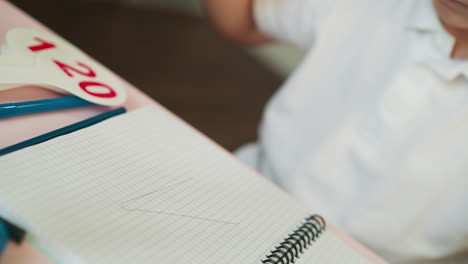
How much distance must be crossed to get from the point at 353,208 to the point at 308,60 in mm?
244

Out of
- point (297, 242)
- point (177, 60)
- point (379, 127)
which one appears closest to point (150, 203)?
point (297, 242)

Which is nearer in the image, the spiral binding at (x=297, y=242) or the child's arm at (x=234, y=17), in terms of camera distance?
the spiral binding at (x=297, y=242)

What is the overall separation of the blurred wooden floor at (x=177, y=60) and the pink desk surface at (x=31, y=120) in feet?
3.06

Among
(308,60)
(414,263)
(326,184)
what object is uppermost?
(308,60)

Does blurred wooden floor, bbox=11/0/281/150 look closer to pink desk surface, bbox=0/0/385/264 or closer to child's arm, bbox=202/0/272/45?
child's arm, bbox=202/0/272/45

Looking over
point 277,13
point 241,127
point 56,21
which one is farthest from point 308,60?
point 56,21

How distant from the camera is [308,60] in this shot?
25.5 inches

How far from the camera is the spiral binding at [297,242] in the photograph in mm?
318

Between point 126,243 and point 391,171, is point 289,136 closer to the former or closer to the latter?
point 391,171

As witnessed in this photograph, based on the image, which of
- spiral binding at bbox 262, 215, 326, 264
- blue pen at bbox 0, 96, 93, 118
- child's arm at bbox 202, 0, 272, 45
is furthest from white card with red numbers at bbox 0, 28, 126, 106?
child's arm at bbox 202, 0, 272, 45

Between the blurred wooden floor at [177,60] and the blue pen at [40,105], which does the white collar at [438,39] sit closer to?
the blue pen at [40,105]

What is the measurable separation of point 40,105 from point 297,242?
10.3 inches

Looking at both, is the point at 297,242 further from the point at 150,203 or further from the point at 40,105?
the point at 40,105

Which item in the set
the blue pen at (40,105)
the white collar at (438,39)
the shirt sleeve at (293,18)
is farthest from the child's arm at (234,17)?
the blue pen at (40,105)
